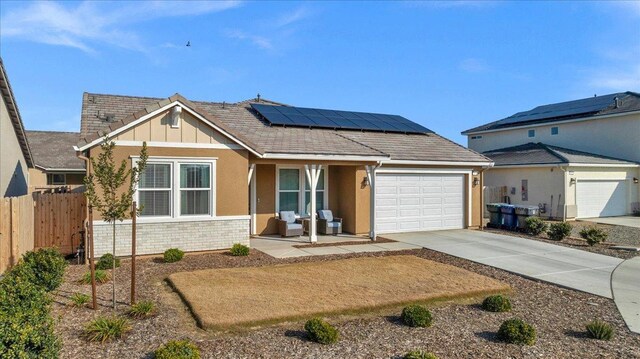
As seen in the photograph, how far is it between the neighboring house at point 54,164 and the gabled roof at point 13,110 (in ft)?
12.5

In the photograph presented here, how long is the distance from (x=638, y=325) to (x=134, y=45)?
14.8 meters

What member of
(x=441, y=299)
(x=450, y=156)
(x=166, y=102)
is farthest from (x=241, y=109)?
(x=441, y=299)

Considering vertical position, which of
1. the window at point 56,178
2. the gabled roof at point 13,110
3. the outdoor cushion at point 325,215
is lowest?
Answer: the outdoor cushion at point 325,215

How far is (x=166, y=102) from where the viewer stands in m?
11.5

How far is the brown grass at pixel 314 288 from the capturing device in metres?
7.21

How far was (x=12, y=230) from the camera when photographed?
9.57 metres

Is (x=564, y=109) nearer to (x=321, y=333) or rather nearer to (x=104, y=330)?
(x=321, y=333)

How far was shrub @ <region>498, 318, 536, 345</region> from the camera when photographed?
6.24 meters

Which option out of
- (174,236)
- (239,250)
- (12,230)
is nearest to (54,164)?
(174,236)

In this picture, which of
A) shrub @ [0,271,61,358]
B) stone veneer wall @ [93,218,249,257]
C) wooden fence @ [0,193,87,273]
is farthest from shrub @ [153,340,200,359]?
wooden fence @ [0,193,87,273]

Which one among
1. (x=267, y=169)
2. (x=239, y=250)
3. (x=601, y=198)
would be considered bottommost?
(x=239, y=250)

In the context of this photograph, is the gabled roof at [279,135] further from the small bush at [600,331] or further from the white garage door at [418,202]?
the small bush at [600,331]

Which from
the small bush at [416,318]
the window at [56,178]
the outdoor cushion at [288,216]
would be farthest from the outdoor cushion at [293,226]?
the window at [56,178]

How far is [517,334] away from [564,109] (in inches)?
1143
